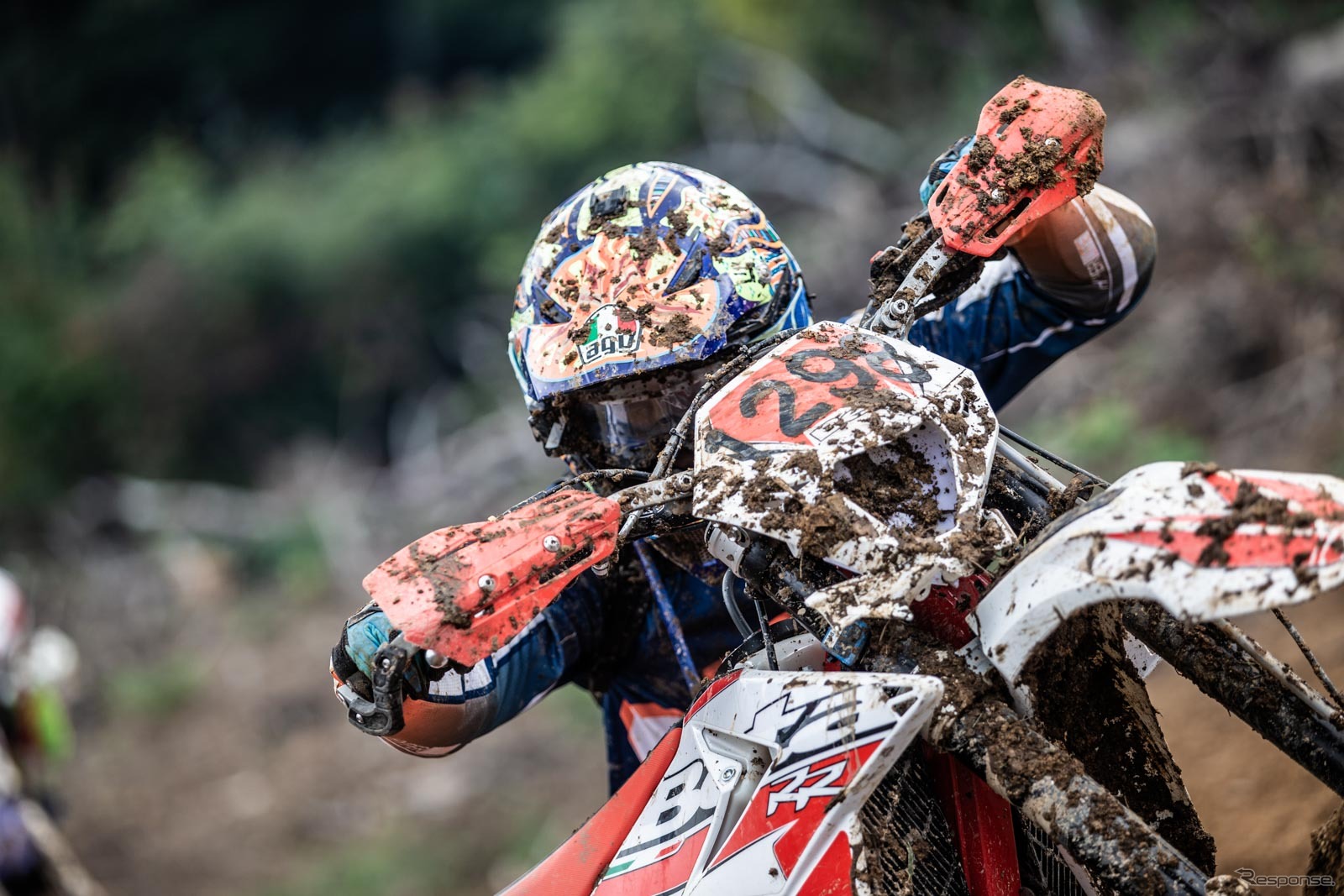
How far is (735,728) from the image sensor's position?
1879 millimetres

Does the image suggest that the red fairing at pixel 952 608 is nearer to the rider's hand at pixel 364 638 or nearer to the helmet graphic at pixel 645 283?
the helmet graphic at pixel 645 283

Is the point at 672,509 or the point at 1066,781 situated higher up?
the point at 672,509

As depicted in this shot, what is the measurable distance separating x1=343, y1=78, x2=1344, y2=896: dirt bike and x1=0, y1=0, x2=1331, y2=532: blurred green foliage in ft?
37.4

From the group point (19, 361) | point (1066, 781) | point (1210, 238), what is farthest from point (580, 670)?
point (19, 361)

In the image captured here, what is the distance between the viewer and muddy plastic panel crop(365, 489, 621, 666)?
173 cm

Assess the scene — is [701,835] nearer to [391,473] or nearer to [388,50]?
[391,473]

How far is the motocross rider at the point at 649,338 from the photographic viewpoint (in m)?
2.28

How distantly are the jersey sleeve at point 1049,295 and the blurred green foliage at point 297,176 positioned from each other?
10.3 m

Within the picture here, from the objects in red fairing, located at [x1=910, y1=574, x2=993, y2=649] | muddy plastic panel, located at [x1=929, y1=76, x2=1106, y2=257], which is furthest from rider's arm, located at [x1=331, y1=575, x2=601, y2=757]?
muddy plastic panel, located at [x1=929, y1=76, x2=1106, y2=257]

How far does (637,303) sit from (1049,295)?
101cm

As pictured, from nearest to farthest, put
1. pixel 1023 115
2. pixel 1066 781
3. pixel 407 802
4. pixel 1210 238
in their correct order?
pixel 1066 781 < pixel 1023 115 < pixel 1210 238 < pixel 407 802

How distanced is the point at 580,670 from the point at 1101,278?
147cm

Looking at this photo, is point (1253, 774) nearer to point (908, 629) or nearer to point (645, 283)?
point (908, 629)

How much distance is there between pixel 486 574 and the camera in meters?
1.76
